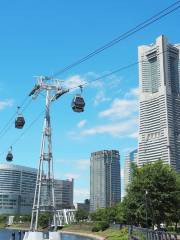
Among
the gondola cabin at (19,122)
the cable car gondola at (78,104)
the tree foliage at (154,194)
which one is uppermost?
the gondola cabin at (19,122)

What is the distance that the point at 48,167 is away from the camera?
4034 cm

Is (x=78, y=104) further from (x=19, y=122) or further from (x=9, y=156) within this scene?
(x=9, y=156)

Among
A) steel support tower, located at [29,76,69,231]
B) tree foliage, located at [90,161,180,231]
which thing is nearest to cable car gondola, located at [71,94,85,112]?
steel support tower, located at [29,76,69,231]

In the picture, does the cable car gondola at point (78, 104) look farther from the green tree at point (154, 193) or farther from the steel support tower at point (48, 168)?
the green tree at point (154, 193)

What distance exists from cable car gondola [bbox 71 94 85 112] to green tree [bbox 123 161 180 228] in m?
35.5

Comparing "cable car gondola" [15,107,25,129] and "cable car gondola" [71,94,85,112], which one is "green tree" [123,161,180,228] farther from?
"cable car gondola" [71,94,85,112]

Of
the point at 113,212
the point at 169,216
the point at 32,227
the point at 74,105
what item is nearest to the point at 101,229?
the point at 113,212

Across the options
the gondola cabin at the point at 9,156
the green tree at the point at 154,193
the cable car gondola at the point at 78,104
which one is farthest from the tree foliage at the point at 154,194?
the cable car gondola at the point at 78,104

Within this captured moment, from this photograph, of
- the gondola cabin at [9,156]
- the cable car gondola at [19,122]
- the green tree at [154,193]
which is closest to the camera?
the cable car gondola at [19,122]

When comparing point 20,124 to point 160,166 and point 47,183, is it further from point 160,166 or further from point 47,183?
point 160,166

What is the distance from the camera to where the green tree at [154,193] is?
65.2 meters

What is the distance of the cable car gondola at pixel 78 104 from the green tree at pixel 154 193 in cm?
3547

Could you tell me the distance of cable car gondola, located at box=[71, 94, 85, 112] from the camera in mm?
30406

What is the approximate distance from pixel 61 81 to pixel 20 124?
5613 millimetres
